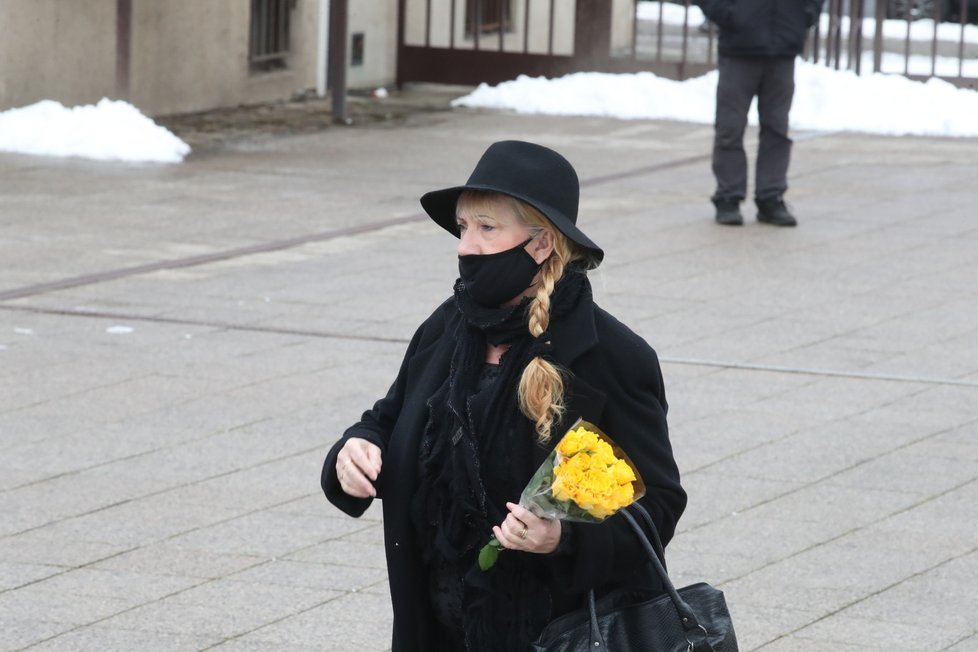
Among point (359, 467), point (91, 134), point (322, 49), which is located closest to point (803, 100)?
point (322, 49)

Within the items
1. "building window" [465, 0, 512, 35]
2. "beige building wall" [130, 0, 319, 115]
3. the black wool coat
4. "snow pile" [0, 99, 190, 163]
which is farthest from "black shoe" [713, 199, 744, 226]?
"building window" [465, 0, 512, 35]

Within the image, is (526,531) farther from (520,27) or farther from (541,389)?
(520,27)

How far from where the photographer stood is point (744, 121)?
1149 cm

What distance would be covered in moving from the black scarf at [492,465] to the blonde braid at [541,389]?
0.12 ft

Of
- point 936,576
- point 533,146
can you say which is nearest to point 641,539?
point 533,146

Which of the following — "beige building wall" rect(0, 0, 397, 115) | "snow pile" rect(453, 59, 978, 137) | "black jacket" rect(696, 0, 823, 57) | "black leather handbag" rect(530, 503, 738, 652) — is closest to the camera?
"black leather handbag" rect(530, 503, 738, 652)

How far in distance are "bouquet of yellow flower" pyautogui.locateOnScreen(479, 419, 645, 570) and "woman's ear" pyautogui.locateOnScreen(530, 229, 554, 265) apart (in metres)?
0.37

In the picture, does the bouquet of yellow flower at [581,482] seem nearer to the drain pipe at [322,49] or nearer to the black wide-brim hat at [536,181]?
the black wide-brim hat at [536,181]

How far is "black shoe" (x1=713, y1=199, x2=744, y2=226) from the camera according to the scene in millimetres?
11391

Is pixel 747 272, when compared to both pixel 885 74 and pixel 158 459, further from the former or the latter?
pixel 885 74

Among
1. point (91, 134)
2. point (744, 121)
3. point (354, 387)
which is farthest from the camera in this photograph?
point (91, 134)

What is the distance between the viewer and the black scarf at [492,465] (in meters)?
3.06

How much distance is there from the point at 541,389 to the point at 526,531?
0.26m

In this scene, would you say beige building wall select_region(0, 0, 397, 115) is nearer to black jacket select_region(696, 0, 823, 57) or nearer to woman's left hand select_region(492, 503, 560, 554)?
black jacket select_region(696, 0, 823, 57)
